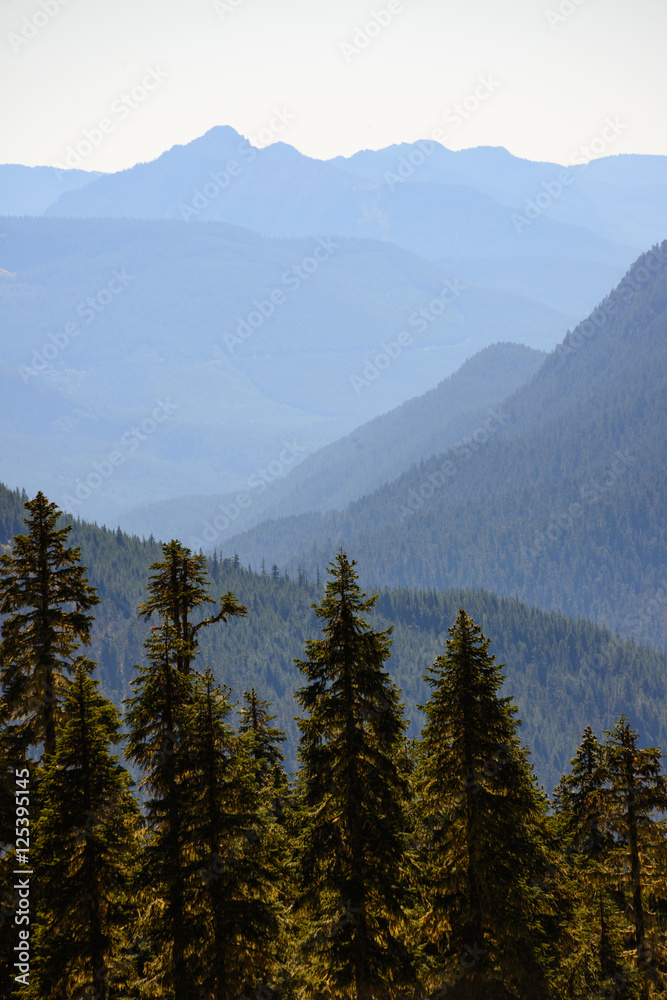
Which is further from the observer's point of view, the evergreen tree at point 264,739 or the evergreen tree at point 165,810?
the evergreen tree at point 264,739

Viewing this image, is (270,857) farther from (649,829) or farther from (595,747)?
(595,747)

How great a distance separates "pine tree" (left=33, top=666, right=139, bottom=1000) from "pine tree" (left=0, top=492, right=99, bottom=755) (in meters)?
3.67

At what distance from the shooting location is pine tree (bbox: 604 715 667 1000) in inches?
1157

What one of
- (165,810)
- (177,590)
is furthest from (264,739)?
(165,810)

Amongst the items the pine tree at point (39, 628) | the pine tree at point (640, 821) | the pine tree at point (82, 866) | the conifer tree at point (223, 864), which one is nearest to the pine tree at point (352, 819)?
the conifer tree at point (223, 864)

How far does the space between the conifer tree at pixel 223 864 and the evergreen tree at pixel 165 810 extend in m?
0.30

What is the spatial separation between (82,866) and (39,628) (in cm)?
703

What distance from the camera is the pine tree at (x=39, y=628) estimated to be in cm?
2942

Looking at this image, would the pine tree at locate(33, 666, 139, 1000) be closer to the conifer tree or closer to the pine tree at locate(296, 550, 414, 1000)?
the conifer tree

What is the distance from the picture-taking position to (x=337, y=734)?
25.8 m

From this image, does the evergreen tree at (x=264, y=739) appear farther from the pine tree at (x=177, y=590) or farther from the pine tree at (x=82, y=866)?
the pine tree at (x=82, y=866)

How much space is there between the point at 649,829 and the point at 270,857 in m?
10.7

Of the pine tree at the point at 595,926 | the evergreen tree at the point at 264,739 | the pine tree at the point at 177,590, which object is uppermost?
the pine tree at the point at 177,590

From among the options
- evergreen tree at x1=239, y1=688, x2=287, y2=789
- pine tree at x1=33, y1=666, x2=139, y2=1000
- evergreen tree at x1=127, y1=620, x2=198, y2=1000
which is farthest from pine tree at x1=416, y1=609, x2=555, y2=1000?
evergreen tree at x1=239, y1=688, x2=287, y2=789
